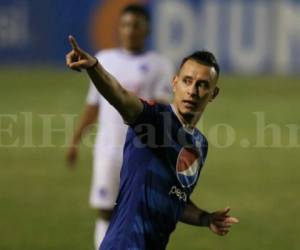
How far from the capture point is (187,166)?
5.18 metres

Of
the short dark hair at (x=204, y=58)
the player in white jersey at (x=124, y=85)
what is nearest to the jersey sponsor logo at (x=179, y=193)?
the short dark hair at (x=204, y=58)

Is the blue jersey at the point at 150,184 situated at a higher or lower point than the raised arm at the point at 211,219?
higher

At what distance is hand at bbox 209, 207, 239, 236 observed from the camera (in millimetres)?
5508

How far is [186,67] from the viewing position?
204 inches

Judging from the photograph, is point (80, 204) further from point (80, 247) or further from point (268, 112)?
point (268, 112)

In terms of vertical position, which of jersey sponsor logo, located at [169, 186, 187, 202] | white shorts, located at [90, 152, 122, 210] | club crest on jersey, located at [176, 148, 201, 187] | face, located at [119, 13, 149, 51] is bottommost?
white shorts, located at [90, 152, 122, 210]

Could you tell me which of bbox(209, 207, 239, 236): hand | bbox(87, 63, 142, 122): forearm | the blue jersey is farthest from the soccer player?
bbox(209, 207, 239, 236): hand

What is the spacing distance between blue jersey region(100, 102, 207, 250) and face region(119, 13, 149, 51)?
10.8ft

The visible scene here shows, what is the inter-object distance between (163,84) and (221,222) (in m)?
3.20

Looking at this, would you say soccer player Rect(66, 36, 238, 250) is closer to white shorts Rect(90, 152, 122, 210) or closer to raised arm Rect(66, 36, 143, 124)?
raised arm Rect(66, 36, 143, 124)

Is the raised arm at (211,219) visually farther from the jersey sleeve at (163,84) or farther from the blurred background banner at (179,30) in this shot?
the blurred background banner at (179,30)

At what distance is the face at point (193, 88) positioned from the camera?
505 centimetres

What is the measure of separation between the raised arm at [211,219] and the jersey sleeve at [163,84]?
9.50 feet

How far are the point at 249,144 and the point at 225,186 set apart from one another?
12.4 ft
